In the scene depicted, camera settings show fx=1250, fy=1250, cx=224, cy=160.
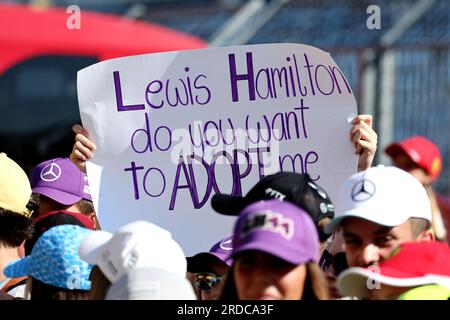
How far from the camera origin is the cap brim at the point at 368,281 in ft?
11.4

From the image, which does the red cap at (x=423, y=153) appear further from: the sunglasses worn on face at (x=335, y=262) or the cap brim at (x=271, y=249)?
the cap brim at (x=271, y=249)

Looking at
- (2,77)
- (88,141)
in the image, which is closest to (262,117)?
(88,141)

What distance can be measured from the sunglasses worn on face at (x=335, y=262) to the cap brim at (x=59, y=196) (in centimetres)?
130

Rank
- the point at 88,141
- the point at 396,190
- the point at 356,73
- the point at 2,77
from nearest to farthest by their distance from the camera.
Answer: the point at 396,190, the point at 88,141, the point at 356,73, the point at 2,77

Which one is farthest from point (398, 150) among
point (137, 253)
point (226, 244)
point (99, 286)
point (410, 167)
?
point (137, 253)

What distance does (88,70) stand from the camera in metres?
4.88

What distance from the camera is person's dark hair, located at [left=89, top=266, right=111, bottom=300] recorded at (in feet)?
11.6

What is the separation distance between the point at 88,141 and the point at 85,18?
365 inches

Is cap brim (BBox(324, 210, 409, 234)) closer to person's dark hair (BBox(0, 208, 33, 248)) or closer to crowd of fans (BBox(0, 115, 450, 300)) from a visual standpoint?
Result: crowd of fans (BBox(0, 115, 450, 300))

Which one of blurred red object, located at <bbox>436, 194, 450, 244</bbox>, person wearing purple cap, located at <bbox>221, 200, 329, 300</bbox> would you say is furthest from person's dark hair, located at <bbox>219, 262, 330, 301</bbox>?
blurred red object, located at <bbox>436, 194, 450, 244</bbox>

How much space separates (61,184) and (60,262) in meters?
1.58

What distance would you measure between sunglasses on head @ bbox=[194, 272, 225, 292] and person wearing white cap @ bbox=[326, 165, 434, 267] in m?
0.72
